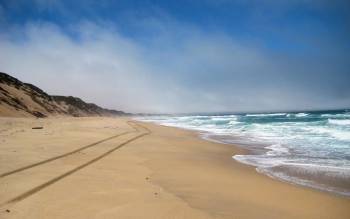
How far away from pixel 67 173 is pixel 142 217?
281cm

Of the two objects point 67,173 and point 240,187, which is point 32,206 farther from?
point 240,187

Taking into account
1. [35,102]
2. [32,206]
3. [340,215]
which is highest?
[35,102]

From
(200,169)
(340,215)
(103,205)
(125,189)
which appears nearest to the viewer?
(103,205)

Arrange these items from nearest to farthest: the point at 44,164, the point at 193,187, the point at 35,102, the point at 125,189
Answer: the point at 125,189 < the point at 193,187 < the point at 44,164 < the point at 35,102

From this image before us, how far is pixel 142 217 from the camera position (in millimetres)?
4035

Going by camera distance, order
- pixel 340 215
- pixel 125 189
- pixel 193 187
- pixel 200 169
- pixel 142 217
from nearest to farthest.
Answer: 1. pixel 142 217
2. pixel 340 215
3. pixel 125 189
4. pixel 193 187
5. pixel 200 169

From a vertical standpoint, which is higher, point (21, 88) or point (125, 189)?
point (21, 88)

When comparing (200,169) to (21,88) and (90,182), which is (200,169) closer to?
(90,182)

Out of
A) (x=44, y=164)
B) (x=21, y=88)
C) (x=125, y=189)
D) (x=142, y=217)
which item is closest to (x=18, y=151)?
(x=44, y=164)

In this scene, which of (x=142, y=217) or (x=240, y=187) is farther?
(x=240, y=187)

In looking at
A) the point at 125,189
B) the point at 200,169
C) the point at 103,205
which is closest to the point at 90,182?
the point at 125,189

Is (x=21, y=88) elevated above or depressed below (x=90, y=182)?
above

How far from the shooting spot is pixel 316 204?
5.43 metres

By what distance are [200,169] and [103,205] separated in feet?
14.6
